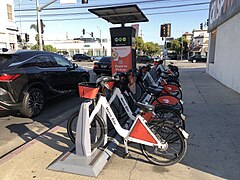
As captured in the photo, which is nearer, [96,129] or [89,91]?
[89,91]

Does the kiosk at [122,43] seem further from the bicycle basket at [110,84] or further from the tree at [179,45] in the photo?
the tree at [179,45]

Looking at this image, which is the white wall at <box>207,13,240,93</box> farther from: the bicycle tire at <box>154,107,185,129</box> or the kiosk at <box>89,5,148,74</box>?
the bicycle tire at <box>154,107,185,129</box>

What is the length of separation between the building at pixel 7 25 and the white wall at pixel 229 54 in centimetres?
2497

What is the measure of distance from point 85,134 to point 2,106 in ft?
8.60

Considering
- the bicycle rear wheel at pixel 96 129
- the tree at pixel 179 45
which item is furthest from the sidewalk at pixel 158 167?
the tree at pixel 179 45

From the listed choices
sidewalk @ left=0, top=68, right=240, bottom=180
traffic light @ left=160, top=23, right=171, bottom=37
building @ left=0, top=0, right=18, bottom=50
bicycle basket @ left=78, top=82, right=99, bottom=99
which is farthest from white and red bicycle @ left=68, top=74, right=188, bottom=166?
building @ left=0, top=0, right=18, bottom=50

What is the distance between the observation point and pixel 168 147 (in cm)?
325

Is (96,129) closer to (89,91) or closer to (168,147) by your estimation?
(89,91)

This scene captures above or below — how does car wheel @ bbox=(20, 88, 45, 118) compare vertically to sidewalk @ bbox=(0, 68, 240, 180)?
above

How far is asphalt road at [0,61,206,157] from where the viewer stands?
12.7 ft

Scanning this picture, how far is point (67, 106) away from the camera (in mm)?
6254

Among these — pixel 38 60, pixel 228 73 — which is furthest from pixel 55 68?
pixel 228 73

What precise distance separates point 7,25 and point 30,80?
85.6ft

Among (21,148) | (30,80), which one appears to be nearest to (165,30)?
(30,80)
